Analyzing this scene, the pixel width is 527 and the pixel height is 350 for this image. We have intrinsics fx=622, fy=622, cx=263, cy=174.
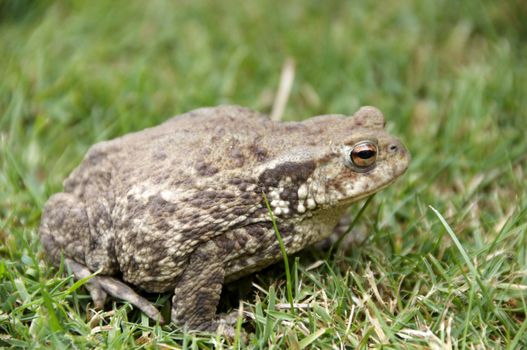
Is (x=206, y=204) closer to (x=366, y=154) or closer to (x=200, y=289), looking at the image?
(x=200, y=289)

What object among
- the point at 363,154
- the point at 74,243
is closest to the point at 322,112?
the point at 363,154

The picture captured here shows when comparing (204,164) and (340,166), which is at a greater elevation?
(204,164)

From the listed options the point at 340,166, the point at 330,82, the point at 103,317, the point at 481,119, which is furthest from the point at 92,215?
the point at 481,119

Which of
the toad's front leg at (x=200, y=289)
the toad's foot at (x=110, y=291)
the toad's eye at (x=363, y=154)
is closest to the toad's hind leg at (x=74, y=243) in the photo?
the toad's foot at (x=110, y=291)

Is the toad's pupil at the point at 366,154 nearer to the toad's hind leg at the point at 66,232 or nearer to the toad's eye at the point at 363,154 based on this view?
the toad's eye at the point at 363,154

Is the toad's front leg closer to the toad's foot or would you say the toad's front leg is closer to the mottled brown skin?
the mottled brown skin

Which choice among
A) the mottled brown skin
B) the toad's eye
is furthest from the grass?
the toad's eye

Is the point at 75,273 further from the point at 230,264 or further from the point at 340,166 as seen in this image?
the point at 340,166
